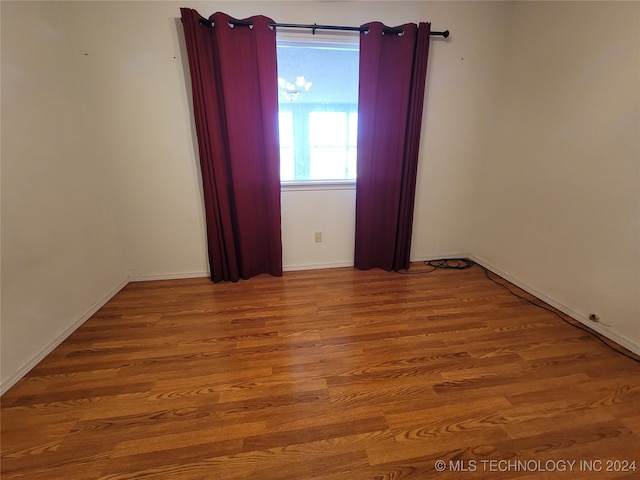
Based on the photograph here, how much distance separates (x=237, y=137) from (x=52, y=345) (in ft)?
6.15

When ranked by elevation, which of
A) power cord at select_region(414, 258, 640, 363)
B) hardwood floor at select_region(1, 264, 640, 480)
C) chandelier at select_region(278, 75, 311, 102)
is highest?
chandelier at select_region(278, 75, 311, 102)

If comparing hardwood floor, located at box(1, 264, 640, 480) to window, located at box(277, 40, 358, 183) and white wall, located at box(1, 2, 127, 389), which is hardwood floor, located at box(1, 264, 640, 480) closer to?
white wall, located at box(1, 2, 127, 389)

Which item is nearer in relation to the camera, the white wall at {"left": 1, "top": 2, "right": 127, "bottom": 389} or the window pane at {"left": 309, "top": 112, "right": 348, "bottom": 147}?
the white wall at {"left": 1, "top": 2, "right": 127, "bottom": 389}

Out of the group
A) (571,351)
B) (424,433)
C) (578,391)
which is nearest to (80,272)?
(424,433)

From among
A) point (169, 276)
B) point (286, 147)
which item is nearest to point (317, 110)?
point (286, 147)

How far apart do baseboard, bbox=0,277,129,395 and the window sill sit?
5.67ft

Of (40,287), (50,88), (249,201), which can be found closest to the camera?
(40,287)

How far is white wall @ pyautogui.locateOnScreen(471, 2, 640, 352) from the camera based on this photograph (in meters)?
1.56

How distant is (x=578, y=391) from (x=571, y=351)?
1.18 feet

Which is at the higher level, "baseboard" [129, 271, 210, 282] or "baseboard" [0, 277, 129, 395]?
"baseboard" [129, 271, 210, 282]

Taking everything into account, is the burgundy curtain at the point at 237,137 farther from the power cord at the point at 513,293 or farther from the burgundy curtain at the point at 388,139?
the power cord at the point at 513,293

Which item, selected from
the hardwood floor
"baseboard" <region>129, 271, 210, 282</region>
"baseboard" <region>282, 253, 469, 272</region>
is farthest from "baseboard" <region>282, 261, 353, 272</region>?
"baseboard" <region>129, 271, 210, 282</region>

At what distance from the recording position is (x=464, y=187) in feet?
8.79

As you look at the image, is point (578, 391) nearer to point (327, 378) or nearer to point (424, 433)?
point (424, 433)
